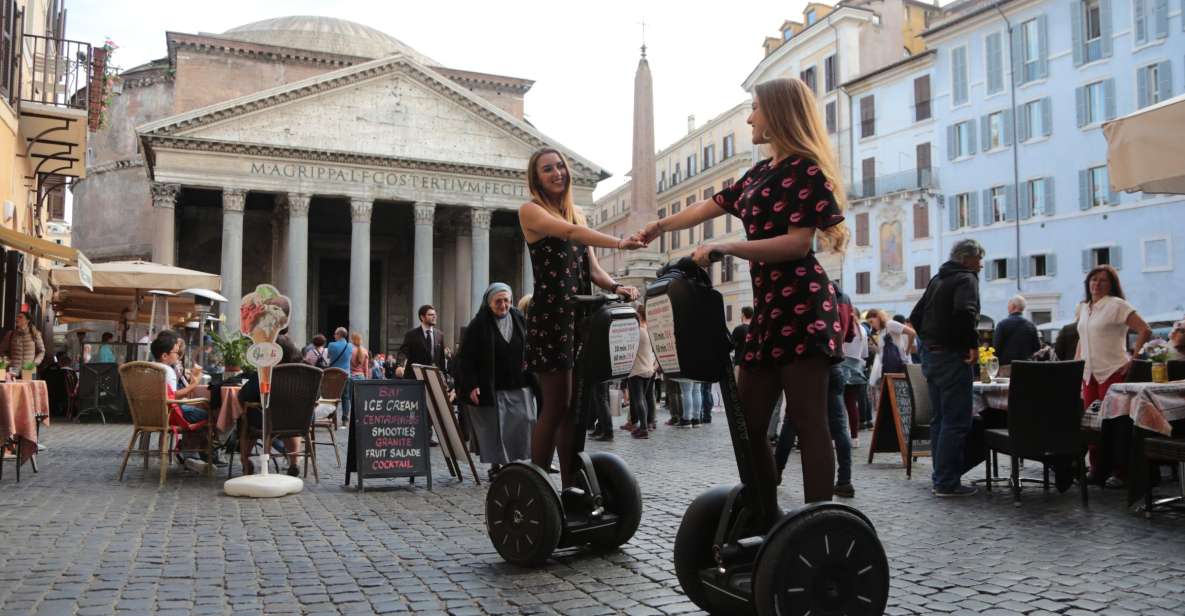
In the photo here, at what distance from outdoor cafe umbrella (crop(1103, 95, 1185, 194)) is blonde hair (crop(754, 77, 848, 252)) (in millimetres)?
3629

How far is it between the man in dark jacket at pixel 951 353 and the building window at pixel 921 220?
27.2 metres

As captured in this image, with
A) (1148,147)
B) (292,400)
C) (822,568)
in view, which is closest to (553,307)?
(822,568)

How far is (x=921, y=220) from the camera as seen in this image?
31.6 metres

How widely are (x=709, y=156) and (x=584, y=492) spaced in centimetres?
4706

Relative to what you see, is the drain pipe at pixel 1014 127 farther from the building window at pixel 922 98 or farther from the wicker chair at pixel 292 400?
the wicker chair at pixel 292 400

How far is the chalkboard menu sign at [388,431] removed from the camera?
6.70m

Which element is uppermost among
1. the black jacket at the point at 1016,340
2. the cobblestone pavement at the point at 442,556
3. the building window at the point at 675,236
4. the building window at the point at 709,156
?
the building window at the point at 709,156

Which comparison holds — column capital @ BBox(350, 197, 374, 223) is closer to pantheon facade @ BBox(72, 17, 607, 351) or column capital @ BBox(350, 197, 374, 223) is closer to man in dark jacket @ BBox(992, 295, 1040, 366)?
pantheon facade @ BBox(72, 17, 607, 351)

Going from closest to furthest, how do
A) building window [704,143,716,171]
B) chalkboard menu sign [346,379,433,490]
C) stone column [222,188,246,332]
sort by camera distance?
chalkboard menu sign [346,379,433,490], stone column [222,188,246,332], building window [704,143,716,171]

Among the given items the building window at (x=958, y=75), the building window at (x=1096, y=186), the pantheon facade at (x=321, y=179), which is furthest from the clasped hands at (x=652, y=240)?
the building window at (x=958, y=75)

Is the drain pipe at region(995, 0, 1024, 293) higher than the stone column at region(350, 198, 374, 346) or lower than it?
higher

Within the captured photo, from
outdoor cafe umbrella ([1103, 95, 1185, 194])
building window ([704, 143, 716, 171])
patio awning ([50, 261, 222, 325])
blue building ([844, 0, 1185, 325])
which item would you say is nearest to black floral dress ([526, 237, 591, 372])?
outdoor cafe umbrella ([1103, 95, 1185, 194])

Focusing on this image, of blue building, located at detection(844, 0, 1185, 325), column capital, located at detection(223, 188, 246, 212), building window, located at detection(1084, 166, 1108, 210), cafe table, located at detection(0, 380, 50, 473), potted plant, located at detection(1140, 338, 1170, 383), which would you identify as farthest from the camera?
column capital, located at detection(223, 188, 246, 212)

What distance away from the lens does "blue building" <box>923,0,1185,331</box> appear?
24.2 metres
